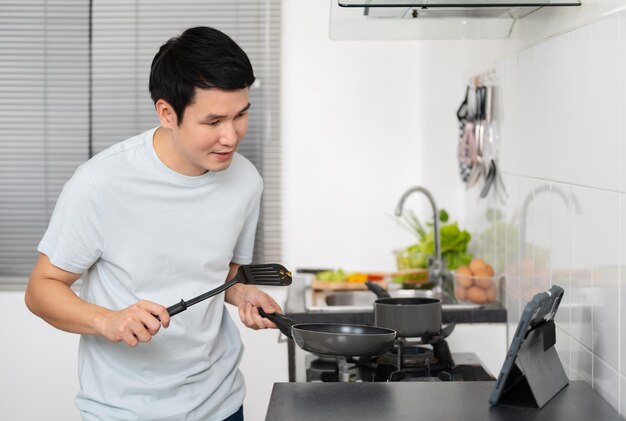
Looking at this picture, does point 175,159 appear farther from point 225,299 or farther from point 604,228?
point 604,228

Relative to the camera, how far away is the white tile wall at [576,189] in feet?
4.99

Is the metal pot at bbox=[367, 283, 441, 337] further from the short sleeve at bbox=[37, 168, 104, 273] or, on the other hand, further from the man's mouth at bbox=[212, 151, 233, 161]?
the short sleeve at bbox=[37, 168, 104, 273]

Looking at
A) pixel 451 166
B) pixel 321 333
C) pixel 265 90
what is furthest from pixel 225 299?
pixel 265 90

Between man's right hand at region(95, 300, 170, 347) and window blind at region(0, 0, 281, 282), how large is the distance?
87.5 inches

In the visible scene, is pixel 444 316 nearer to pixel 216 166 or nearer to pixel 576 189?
pixel 576 189

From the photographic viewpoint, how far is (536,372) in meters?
1.56

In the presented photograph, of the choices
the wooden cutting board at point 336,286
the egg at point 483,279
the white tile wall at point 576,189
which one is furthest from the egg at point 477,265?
the wooden cutting board at point 336,286

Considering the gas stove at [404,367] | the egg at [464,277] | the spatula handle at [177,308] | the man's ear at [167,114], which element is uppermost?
the man's ear at [167,114]

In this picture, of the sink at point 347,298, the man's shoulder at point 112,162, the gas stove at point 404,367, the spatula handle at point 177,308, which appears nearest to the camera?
the spatula handle at point 177,308

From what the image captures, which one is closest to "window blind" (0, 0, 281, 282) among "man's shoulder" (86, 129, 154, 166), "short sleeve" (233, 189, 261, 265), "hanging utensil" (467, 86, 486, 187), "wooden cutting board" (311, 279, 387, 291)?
"wooden cutting board" (311, 279, 387, 291)

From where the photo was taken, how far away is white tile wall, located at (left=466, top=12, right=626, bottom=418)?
1.52m

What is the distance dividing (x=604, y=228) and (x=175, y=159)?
2.65ft

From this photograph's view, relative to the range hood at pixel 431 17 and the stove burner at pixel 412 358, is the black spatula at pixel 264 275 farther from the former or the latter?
the range hood at pixel 431 17

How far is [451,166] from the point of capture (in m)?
3.31
